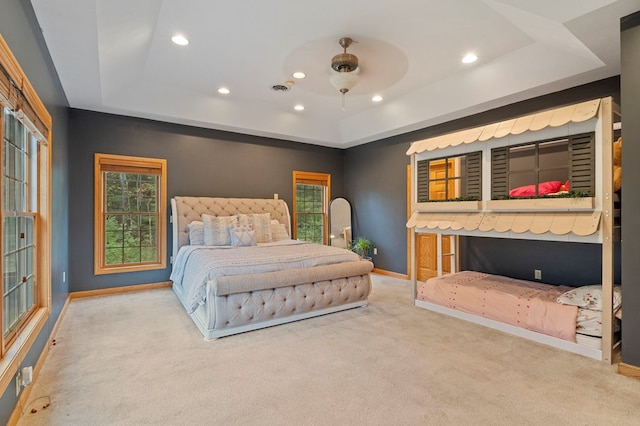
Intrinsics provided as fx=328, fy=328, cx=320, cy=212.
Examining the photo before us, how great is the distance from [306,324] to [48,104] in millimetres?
3302

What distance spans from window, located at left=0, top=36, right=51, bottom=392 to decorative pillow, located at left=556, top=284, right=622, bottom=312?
13.7 feet

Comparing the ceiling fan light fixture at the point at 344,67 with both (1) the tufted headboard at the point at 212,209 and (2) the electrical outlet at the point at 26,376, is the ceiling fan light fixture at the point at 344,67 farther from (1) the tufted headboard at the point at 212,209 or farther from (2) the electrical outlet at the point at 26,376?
(2) the electrical outlet at the point at 26,376

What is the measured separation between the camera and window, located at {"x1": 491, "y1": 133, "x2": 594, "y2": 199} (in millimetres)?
2924

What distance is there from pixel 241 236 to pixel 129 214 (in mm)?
1847

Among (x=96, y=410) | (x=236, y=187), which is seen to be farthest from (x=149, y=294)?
(x=96, y=410)

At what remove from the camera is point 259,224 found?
5379 mm

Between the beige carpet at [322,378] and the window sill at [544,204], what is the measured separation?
129 cm

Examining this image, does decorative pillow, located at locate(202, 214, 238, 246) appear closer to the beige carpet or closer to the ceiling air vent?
the beige carpet

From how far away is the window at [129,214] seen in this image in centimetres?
486

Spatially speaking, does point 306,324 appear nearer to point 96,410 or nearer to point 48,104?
point 96,410

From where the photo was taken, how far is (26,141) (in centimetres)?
259

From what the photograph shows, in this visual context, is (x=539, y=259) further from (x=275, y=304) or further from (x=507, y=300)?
(x=275, y=304)

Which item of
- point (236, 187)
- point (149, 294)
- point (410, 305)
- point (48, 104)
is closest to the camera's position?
point (48, 104)

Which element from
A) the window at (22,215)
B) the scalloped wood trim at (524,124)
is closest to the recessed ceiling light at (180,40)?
the window at (22,215)
